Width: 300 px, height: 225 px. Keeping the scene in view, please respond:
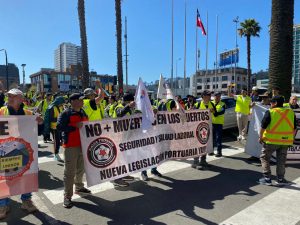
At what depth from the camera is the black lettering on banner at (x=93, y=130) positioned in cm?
518

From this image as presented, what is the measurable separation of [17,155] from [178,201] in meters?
2.75

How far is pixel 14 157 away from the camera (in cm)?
461

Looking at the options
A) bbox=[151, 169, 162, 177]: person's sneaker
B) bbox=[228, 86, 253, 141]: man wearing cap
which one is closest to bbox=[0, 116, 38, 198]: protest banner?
bbox=[151, 169, 162, 177]: person's sneaker

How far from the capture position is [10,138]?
4.59 m

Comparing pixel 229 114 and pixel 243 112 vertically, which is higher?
pixel 243 112

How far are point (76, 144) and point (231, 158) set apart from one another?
501 centimetres

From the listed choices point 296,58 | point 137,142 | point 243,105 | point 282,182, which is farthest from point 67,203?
point 296,58

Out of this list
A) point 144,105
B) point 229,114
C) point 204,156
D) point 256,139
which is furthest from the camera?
point 229,114

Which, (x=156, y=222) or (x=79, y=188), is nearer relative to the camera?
(x=156, y=222)

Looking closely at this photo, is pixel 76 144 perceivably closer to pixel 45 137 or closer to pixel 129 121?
pixel 129 121

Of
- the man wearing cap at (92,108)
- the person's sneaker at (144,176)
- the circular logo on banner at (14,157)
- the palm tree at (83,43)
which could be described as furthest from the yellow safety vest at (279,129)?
the palm tree at (83,43)

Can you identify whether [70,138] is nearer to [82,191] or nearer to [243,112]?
[82,191]

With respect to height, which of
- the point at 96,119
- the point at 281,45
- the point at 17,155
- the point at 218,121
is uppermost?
the point at 281,45

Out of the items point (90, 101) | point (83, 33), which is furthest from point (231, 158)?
point (83, 33)
